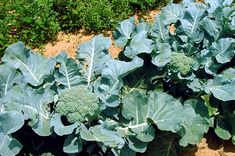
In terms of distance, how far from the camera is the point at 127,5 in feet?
19.3

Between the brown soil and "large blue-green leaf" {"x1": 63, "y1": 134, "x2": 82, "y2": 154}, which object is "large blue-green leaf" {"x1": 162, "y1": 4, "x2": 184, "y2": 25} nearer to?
the brown soil

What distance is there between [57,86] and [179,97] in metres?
1.09

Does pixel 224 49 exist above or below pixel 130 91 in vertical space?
above

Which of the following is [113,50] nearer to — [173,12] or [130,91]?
[173,12]

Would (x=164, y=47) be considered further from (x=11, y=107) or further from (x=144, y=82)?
(x=11, y=107)

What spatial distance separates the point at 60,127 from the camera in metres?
3.69

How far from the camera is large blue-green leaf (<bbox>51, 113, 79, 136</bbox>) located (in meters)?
3.64

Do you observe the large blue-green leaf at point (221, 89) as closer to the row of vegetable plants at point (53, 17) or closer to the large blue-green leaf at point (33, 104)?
the large blue-green leaf at point (33, 104)

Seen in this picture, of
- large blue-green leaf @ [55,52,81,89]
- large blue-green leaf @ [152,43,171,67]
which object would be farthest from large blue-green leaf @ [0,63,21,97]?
large blue-green leaf @ [152,43,171,67]

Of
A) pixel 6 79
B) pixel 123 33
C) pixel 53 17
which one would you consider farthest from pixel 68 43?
pixel 6 79

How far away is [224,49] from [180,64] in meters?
0.45

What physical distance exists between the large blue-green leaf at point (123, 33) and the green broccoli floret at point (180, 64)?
0.47 m

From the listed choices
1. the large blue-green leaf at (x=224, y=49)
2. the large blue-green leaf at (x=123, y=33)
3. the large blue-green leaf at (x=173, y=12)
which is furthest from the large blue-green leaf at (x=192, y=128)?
the large blue-green leaf at (x=173, y=12)

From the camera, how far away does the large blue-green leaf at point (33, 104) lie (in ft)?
12.3
